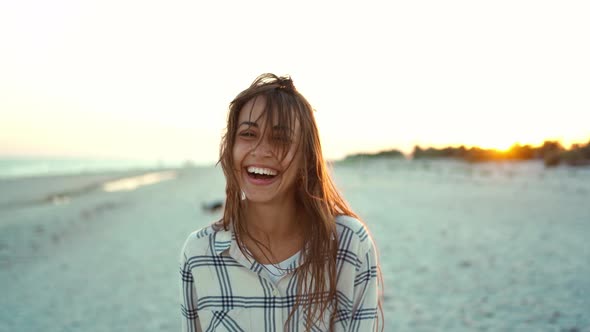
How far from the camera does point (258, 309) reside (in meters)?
1.60

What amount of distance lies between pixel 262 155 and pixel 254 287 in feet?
1.76

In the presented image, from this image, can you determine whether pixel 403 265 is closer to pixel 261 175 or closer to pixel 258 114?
pixel 261 175

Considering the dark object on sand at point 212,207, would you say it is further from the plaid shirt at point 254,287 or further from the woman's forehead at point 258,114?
the woman's forehead at point 258,114

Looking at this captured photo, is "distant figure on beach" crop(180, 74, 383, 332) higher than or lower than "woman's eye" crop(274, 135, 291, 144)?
lower

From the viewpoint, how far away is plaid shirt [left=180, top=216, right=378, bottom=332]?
1.61 m

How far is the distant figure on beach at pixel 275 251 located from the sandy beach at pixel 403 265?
3.41 metres

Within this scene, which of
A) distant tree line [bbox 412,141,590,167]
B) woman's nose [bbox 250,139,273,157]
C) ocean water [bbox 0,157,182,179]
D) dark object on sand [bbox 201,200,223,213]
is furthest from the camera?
ocean water [bbox 0,157,182,179]

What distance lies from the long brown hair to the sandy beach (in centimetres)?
344

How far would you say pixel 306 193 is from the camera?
1763 millimetres

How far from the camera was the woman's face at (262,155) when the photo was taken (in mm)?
1592

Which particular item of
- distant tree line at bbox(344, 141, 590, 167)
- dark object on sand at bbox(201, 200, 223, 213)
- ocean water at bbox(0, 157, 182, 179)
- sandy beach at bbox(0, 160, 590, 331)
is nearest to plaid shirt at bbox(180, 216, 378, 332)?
sandy beach at bbox(0, 160, 590, 331)

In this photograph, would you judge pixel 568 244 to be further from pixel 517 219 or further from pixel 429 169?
pixel 429 169

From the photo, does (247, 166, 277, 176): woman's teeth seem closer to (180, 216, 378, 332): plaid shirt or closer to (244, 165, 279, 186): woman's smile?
(244, 165, 279, 186): woman's smile

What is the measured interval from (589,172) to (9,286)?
22774 millimetres
